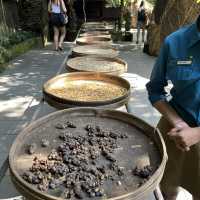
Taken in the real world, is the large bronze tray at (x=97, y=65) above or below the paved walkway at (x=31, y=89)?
above

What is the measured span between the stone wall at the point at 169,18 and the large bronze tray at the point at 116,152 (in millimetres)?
6069

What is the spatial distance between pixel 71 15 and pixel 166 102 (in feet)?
38.5

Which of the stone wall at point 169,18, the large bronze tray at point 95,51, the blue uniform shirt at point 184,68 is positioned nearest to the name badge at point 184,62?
the blue uniform shirt at point 184,68

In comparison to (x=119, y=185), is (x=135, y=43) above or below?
below

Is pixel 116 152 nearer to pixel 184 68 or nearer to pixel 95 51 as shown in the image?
pixel 184 68

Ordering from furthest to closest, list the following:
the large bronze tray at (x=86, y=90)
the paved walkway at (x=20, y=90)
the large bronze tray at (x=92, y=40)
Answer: the large bronze tray at (x=92, y=40) → the paved walkway at (x=20, y=90) → the large bronze tray at (x=86, y=90)

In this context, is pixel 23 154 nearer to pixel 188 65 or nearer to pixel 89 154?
pixel 89 154

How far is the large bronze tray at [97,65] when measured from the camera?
4.12 m

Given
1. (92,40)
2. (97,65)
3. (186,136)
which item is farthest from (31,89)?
(186,136)

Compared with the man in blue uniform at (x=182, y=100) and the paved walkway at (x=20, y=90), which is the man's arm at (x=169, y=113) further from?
the paved walkway at (x=20, y=90)

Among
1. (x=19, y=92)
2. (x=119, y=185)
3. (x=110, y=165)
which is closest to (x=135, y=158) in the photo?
(x=110, y=165)

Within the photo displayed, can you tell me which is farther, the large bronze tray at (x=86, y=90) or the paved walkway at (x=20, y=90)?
the paved walkway at (x=20, y=90)

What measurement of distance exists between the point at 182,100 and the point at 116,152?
545mm

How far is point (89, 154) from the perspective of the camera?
2145 mm
